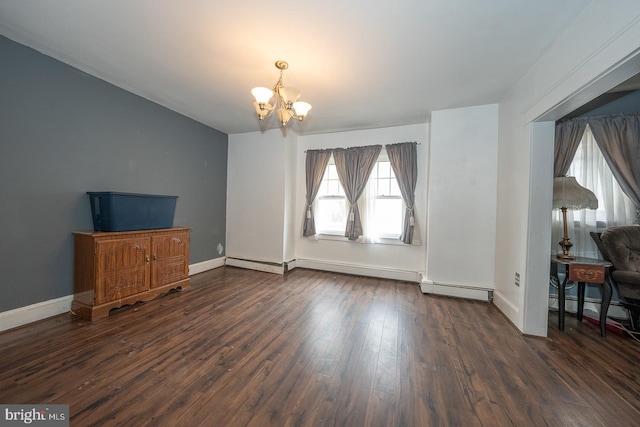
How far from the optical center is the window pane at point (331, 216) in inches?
168

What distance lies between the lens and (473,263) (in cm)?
308

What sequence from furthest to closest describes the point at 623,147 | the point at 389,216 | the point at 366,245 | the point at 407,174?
the point at 366,245, the point at 389,216, the point at 407,174, the point at 623,147

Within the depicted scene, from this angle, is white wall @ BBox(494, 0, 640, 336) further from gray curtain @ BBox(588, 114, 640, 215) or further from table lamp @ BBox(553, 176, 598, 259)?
gray curtain @ BBox(588, 114, 640, 215)

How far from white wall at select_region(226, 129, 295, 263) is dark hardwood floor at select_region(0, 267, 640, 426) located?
5.64 ft

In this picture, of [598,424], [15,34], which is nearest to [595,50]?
[598,424]

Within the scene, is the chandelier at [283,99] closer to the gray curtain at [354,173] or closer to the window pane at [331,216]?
the gray curtain at [354,173]

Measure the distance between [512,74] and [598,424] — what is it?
295 cm

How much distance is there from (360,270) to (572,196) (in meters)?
2.85

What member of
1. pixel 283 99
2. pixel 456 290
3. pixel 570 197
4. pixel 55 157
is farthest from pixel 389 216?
pixel 55 157

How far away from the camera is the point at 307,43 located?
1948 millimetres

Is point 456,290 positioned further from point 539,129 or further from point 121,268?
point 121,268

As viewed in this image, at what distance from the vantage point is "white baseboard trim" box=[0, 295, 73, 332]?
6.63 feet

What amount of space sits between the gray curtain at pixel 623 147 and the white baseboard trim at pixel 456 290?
5.95 ft

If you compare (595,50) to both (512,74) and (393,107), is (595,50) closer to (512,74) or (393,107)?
(512,74)
